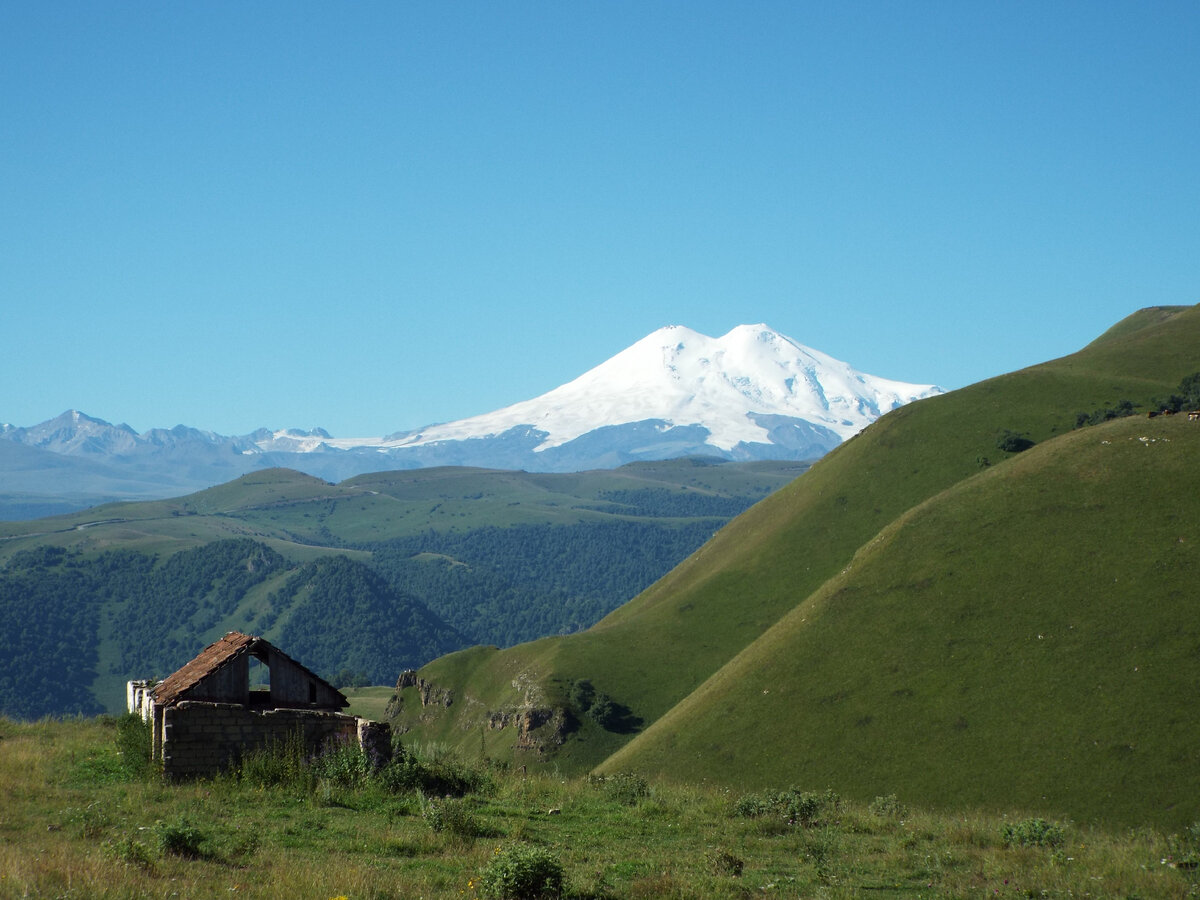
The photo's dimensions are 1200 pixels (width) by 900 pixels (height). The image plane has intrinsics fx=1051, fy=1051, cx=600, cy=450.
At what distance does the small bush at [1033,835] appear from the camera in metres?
20.1

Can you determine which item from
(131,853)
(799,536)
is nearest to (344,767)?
(131,853)

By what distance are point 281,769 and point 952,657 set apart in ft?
215

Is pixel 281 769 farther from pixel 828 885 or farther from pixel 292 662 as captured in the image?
pixel 828 885

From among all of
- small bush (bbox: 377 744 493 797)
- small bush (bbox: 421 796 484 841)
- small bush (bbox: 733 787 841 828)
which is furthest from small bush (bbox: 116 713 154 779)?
small bush (bbox: 733 787 841 828)

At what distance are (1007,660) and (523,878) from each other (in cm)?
6738

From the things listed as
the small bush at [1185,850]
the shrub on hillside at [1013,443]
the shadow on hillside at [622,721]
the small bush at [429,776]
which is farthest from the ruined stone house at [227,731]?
the shrub on hillside at [1013,443]

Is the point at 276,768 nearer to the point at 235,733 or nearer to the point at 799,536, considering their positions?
the point at 235,733

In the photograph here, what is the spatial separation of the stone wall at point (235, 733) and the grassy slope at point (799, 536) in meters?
101

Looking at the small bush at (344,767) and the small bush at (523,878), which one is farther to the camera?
the small bush at (344,767)

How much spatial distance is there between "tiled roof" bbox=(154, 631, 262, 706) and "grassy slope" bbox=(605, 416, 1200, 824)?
48.0 metres

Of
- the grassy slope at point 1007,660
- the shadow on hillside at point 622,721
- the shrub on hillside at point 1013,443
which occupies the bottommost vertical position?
the shadow on hillside at point 622,721

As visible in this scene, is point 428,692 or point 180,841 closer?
point 180,841

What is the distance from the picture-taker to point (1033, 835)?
20.4m

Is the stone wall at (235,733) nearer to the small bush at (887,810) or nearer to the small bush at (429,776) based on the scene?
the small bush at (429,776)
